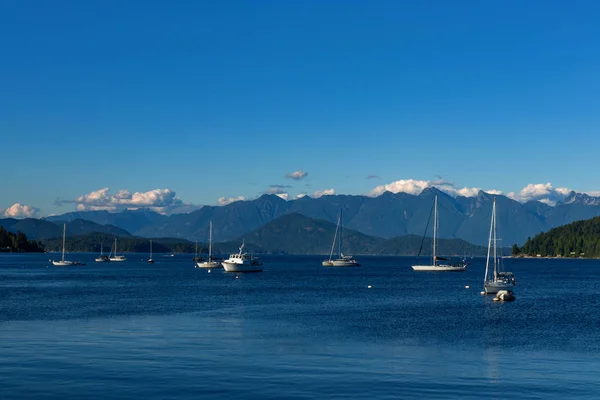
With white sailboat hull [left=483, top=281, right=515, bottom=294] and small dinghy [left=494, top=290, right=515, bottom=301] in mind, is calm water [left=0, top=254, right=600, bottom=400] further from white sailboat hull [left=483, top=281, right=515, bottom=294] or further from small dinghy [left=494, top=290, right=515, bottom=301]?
white sailboat hull [left=483, top=281, right=515, bottom=294]

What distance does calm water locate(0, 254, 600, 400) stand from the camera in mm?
42656

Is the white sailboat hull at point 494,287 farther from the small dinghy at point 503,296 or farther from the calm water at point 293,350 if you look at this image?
the calm water at point 293,350

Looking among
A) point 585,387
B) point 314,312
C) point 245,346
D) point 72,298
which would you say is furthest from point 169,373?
point 72,298

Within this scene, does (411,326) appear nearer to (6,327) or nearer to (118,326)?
(118,326)

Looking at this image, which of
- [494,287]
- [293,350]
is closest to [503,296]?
[494,287]

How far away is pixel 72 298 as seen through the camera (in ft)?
372

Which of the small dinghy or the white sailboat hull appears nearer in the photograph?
the small dinghy

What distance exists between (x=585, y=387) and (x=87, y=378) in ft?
102

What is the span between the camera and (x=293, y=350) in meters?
57.2

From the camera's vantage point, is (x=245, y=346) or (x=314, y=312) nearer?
(x=245, y=346)

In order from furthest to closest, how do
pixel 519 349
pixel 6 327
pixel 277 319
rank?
pixel 277 319
pixel 6 327
pixel 519 349

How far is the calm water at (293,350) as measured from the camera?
140 ft

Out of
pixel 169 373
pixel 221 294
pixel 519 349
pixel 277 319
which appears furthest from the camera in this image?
pixel 221 294

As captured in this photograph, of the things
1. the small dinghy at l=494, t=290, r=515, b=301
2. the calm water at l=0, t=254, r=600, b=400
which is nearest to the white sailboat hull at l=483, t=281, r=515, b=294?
the small dinghy at l=494, t=290, r=515, b=301
